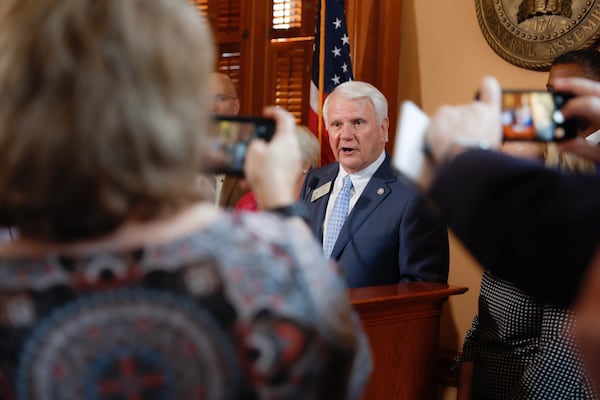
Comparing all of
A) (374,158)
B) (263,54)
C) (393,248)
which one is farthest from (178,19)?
(263,54)

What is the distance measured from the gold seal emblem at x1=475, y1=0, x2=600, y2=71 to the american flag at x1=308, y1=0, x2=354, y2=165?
86cm

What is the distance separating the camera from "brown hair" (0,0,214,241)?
3.08 ft

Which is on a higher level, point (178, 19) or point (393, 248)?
point (178, 19)

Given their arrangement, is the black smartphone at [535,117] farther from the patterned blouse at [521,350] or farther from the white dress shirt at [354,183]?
the white dress shirt at [354,183]

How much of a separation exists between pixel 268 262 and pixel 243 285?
0.05 m

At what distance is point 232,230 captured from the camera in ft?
3.32

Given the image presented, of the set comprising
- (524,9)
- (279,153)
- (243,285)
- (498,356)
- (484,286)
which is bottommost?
(498,356)

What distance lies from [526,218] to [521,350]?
6.82 feet

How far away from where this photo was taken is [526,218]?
40.6 inches

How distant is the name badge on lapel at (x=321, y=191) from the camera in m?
4.08

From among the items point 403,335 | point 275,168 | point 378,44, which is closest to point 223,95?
point 378,44

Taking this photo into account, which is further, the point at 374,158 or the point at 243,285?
the point at 374,158

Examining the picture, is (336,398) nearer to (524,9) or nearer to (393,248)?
(393,248)

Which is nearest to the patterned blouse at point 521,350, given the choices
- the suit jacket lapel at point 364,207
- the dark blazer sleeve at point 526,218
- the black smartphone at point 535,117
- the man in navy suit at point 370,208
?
the man in navy suit at point 370,208
